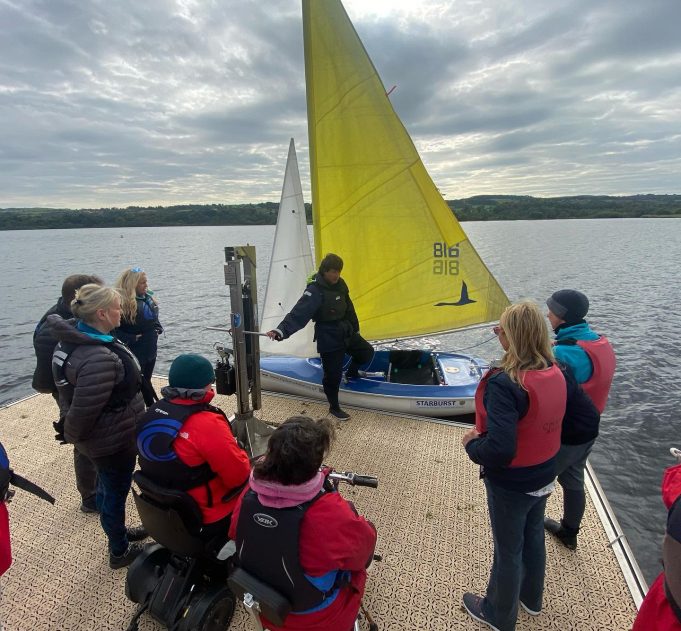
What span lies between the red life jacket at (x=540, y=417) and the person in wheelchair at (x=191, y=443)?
130 cm

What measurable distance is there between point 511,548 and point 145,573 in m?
1.99

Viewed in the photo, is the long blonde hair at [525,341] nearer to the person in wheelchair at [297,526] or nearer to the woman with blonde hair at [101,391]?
the person in wheelchair at [297,526]

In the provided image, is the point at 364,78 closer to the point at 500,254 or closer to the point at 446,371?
the point at 446,371

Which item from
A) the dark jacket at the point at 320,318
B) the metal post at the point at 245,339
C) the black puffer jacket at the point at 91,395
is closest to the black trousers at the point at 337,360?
the dark jacket at the point at 320,318

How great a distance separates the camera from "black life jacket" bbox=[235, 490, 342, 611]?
150cm

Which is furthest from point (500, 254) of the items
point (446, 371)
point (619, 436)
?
point (446, 371)

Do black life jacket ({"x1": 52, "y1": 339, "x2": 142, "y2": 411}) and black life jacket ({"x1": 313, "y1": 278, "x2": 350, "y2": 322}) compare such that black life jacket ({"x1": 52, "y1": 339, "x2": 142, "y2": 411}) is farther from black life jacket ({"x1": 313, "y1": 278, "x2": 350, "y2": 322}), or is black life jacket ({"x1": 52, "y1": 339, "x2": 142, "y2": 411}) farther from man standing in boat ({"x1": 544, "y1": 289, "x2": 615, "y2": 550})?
man standing in boat ({"x1": 544, "y1": 289, "x2": 615, "y2": 550})

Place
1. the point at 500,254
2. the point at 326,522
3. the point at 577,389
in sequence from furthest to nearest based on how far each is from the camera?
the point at 500,254 < the point at 577,389 < the point at 326,522

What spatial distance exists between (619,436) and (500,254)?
2630 centimetres

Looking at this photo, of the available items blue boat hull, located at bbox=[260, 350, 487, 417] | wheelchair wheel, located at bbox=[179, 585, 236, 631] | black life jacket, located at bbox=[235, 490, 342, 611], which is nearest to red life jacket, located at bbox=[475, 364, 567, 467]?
black life jacket, located at bbox=[235, 490, 342, 611]

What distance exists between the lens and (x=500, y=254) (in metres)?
31.2

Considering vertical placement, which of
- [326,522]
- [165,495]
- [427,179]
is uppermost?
[427,179]

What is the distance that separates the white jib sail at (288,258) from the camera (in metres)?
5.05

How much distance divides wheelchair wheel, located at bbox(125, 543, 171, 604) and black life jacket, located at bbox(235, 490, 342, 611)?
1021mm
